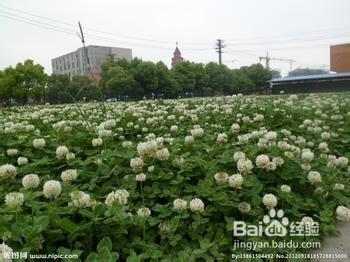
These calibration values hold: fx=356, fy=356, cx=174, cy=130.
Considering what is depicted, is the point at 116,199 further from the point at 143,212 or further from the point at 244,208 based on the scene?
the point at 244,208

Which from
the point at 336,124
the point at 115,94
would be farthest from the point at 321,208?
the point at 115,94

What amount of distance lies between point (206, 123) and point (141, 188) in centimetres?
271

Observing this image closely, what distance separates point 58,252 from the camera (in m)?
1.82

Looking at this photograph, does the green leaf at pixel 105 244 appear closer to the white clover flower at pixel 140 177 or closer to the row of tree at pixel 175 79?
the white clover flower at pixel 140 177

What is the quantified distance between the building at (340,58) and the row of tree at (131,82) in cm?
1573

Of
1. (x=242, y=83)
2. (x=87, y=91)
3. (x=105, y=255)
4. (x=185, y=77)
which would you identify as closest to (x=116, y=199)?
(x=105, y=255)

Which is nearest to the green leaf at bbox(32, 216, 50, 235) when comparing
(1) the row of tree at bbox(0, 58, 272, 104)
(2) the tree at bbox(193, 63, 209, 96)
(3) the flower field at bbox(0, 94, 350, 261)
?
(3) the flower field at bbox(0, 94, 350, 261)

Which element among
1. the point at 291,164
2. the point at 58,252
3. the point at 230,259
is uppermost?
the point at 291,164

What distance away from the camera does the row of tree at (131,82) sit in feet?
122

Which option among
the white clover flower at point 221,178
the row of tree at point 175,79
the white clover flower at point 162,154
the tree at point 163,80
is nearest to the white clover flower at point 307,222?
the white clover flower at point 221,178

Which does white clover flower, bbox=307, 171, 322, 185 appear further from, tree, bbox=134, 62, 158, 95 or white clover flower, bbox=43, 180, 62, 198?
tree, bbox=134, 62, 158, 95

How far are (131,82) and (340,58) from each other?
35.2 metres

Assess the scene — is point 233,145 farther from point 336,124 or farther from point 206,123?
point 336,124

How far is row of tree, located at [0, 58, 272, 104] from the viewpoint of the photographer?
122ft
